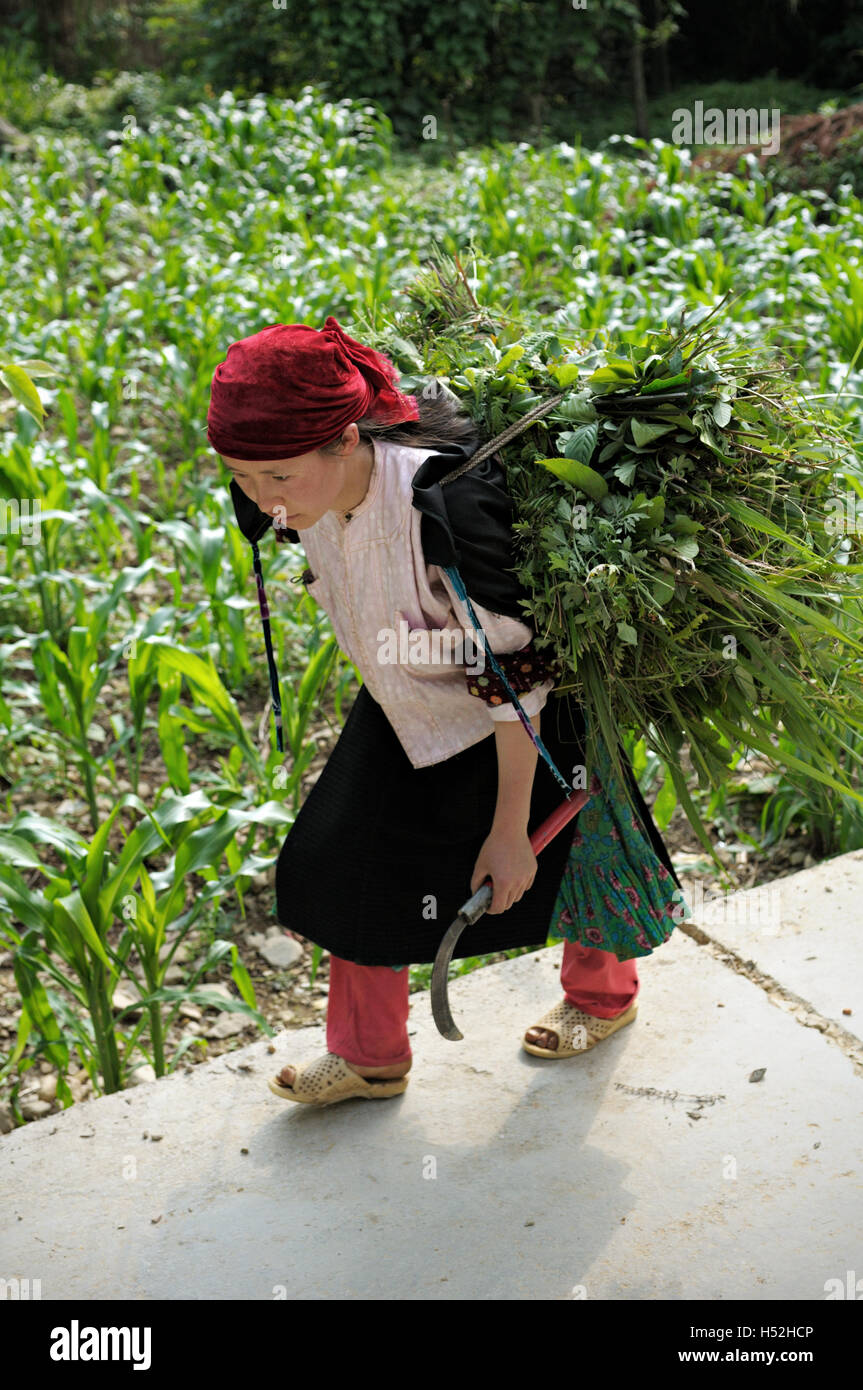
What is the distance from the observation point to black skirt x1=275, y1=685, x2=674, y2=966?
174 cm

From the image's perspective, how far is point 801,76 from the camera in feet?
29.2

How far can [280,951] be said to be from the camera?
2.62 m

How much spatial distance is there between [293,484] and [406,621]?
0.76 feet

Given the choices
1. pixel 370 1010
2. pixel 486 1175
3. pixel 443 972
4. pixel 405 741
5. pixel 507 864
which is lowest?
pixel 486 1175

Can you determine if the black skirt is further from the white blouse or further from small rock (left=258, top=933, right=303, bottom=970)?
small rock (left=258, top=933, right=303, bottom=970)

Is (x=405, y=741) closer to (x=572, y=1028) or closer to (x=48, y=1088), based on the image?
(x=572, y=1028)

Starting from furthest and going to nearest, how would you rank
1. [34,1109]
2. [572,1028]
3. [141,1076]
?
[141,1076] < [34,1109] < [572,1028]

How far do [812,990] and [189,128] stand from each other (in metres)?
7.30

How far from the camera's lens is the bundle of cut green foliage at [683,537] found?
1.51 metres

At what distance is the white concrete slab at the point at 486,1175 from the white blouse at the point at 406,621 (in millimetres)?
607

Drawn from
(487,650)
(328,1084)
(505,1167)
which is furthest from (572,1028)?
(487,650)

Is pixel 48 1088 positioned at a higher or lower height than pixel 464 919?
lower

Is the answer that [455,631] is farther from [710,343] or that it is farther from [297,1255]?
[297,1255]

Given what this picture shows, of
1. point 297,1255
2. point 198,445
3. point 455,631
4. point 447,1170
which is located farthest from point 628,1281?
point 198,445
